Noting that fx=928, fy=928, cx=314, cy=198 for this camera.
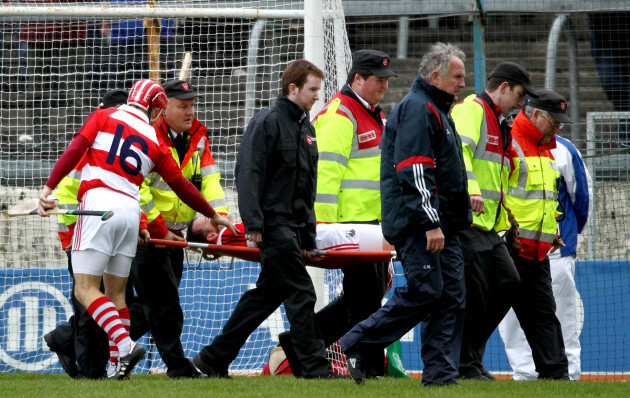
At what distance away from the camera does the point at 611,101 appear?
13305mm

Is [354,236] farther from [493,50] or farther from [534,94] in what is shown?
[493,50]

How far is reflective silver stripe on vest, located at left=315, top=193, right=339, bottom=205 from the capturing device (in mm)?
6551

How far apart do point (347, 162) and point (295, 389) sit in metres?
1.89

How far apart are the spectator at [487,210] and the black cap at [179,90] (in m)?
1.96

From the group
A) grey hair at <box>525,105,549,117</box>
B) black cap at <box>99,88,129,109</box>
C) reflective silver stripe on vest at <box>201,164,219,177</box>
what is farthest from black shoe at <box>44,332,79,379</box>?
grey hair at <box>525,105,549,117</box>

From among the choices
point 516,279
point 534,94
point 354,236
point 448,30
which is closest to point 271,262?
point 354,236

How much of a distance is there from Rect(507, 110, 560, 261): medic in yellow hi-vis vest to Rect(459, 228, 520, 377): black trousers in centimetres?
45

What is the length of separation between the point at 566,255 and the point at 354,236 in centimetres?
284

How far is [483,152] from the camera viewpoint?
6414 millimetres

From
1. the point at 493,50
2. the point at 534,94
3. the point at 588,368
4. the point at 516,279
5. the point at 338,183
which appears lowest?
the point at 588,368

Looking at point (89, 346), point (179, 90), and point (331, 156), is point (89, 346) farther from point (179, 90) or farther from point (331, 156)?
point (331, 156)

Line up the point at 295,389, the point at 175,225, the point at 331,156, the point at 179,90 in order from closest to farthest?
the point at 295,389 → the point at 331,156 → the point at 179,90 → the point at 175,225

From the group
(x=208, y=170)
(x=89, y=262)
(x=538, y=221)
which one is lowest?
(x=89, y=262)

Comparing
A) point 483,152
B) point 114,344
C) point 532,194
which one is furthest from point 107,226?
point 532,194
